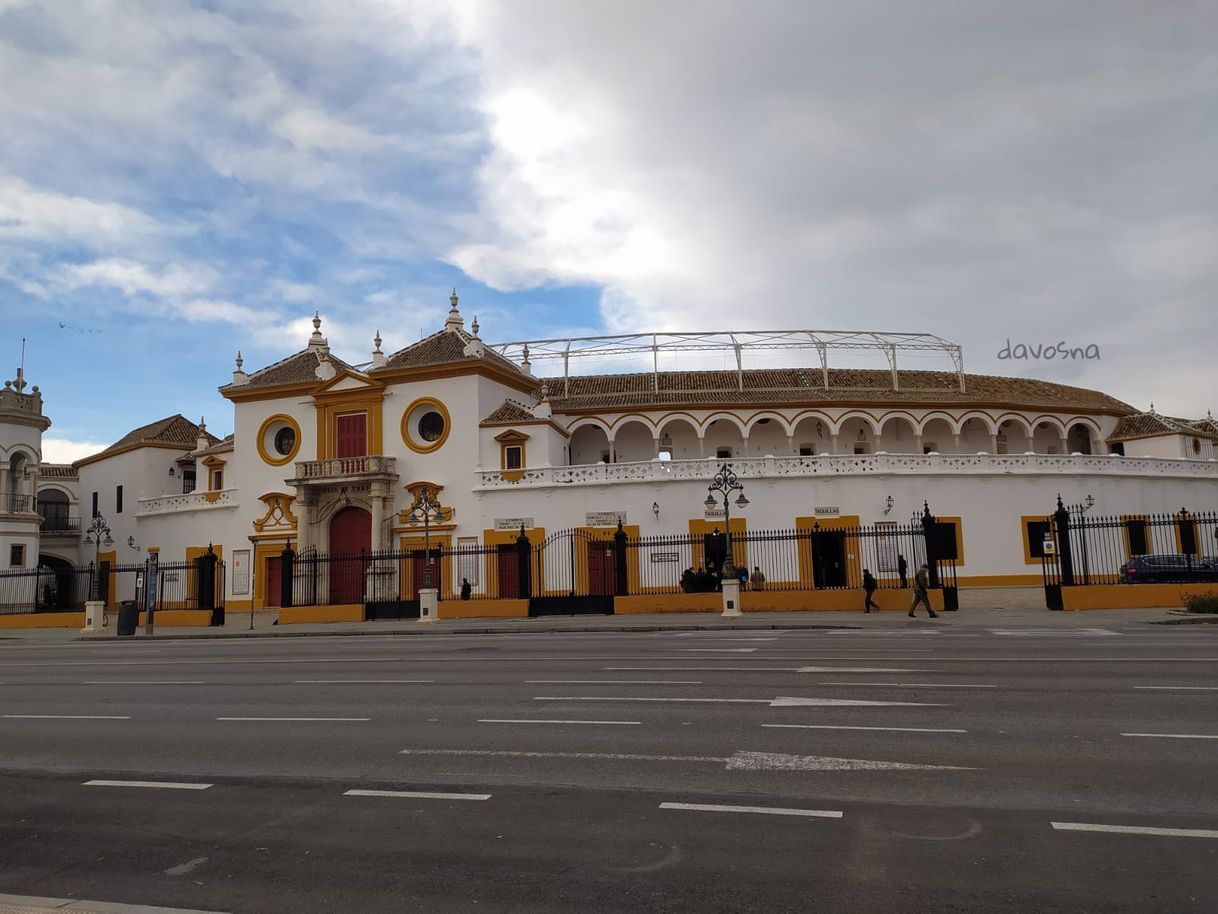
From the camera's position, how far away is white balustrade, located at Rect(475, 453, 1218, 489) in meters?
34.4

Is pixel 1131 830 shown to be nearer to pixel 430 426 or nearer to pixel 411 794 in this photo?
pixel 411 794

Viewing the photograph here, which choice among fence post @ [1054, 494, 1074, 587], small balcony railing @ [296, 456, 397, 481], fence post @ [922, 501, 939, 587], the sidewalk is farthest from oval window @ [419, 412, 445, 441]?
fence post @ [1054, 494, 1074, 587]

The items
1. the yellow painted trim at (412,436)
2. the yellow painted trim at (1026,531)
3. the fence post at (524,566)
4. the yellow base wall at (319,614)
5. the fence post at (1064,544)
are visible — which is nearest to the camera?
the fence post at (1064,544)

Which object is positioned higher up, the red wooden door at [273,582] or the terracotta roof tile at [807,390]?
the terracotta roof tile at [807,390]

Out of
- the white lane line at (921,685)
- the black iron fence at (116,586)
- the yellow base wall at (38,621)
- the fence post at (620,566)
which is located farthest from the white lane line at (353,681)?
the yellow base wall at (38,621)

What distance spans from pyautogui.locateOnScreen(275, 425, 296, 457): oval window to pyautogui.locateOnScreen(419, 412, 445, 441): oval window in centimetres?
643

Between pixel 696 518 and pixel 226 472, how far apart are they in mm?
22653

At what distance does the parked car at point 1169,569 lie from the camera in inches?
1064

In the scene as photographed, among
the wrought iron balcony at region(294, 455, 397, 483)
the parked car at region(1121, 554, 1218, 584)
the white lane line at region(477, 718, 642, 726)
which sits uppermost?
the wrought iron balcony at region(294, 455, 397, 483)

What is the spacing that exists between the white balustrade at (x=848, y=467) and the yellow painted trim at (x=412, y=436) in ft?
11.9

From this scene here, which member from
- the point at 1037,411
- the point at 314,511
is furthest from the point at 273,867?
the point at 1037,411

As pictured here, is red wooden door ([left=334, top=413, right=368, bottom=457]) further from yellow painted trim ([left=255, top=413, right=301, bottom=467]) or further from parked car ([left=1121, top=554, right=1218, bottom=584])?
parked car ([left=1121, top=554, right=1218, bottom=584])

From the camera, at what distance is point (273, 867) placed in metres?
5.49

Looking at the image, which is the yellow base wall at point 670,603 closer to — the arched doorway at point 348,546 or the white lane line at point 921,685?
the arched doorway at point 348,546
